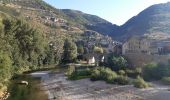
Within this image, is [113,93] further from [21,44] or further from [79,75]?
[21,44]

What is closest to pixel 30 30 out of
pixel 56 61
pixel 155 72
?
pixel 56 61

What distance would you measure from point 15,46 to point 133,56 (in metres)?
32.3

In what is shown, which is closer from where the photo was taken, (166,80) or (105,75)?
(166,80)

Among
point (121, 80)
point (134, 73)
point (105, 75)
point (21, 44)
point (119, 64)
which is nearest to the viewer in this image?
point (121, 80)

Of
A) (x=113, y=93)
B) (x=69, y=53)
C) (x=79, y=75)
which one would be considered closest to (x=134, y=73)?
(x=79, y=75)

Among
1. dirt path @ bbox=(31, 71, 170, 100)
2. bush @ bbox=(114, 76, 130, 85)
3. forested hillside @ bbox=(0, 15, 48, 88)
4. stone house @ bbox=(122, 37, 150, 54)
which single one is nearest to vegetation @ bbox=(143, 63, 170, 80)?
bush @ bbox=(114, 76, 130, 85)

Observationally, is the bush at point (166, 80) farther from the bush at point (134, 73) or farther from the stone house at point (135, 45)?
the stone house at point (135, 45)

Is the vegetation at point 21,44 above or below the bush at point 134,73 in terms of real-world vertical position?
above

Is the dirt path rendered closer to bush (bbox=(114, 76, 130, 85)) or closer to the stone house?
bush (bbox=(114, 76, 130, 85))

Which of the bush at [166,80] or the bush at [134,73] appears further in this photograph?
the bush at [134,73]

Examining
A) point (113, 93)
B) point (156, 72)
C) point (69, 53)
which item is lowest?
point (113, 93)

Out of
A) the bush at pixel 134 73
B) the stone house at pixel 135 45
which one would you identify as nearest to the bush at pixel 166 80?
the bush at pixel 134 73

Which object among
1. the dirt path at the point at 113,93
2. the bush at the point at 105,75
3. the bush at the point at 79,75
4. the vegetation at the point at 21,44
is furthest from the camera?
the vegetation at the point at 21,44

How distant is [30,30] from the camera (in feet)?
372
